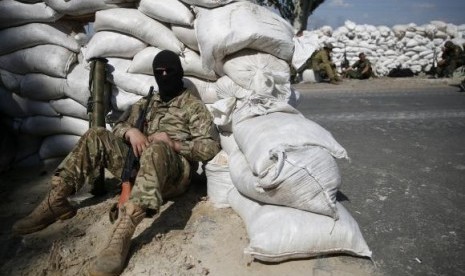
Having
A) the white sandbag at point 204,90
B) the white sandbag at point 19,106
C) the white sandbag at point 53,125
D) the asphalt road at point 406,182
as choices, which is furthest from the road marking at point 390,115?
the white sandbag at point 19,106

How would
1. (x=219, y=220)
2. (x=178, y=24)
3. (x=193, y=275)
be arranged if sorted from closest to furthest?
(x=193, y=275) < (x=219, y=220) < (x=178, y=24)

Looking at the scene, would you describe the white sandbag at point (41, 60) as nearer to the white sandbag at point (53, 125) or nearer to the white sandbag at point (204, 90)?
the white sandbag at point (53, 125)

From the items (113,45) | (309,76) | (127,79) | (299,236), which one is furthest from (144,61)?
(309,76)

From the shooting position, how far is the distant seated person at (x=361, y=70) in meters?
10.6

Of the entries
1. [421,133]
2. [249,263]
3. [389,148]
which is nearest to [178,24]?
[249,263]

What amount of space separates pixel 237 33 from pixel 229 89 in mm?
367

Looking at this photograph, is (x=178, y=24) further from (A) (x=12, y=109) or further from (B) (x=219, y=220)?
(A) (x=12, y=109)

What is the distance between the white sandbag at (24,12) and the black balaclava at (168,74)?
137 centimetres

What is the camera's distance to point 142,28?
2820 mm

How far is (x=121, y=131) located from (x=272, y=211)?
1.11m

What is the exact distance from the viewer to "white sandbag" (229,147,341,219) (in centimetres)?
172

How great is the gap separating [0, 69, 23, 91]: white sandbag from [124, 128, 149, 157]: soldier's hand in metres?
1.71

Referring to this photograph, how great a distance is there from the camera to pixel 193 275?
171 cm

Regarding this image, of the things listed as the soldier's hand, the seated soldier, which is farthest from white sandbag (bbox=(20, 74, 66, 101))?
the seated soldier
